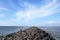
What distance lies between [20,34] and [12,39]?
4.19 metres

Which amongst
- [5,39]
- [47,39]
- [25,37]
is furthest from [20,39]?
[47,39]

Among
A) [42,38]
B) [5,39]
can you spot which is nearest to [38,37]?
[42,38]

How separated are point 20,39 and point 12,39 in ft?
7.70

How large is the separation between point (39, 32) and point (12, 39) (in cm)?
852

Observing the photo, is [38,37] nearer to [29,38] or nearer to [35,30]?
[29,38]

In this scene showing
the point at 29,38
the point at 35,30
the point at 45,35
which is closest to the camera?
the point at 29,38

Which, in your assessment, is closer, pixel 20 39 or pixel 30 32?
pixel 20 39

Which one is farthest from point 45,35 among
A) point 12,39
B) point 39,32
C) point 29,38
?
point 12,39

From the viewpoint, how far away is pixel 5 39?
46.7 m

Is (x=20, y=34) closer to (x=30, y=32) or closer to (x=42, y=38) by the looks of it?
(x=30, y=32)

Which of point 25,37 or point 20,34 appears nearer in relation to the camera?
point 25,37

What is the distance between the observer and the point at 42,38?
4578cm

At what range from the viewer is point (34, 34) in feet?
157

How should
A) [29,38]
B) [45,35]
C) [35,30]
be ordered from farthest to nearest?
1. [35,30]
2. [45,35]
3. [29,38]
